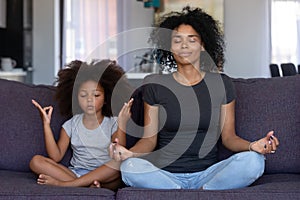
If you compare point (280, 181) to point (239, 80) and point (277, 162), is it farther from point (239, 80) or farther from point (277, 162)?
point (239, 80)

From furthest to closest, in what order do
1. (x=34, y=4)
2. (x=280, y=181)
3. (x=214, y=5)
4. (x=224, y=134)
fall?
1. (x=214, y=5)
2. (x=34, y=4)
3. (x=224, y=134)
4. (x=280, y=181)

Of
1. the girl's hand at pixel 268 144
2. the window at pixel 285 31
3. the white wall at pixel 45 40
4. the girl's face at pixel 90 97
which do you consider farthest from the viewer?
the window at pixel 285 31

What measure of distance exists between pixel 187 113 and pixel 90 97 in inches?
16.9

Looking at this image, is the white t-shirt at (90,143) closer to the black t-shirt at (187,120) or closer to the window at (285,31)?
the black t-shirt at (187,120)

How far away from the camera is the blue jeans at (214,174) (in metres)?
1.82

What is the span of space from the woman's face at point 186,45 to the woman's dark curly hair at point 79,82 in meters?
0.33

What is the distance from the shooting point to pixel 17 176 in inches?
82.8

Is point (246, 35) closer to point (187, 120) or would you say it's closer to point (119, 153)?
point (187, 120)

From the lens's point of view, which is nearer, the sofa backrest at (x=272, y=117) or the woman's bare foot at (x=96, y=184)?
the woman's bare foot at (x=96, y=184)

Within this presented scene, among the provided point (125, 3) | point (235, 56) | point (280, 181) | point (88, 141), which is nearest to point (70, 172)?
point (88, 141)

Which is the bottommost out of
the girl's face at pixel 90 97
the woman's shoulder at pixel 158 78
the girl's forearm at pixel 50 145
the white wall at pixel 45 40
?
the girl's forearm at pixel 50 145

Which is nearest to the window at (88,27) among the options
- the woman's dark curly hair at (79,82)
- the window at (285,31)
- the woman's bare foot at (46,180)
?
the window at (285,31)

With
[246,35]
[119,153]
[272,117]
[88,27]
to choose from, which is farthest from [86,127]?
[88,27]

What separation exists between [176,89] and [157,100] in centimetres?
9
